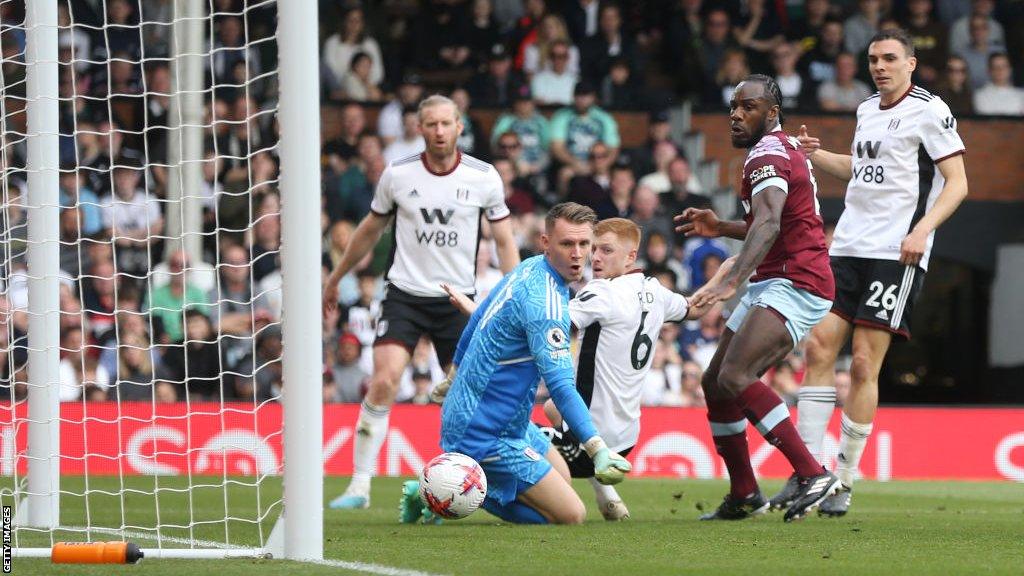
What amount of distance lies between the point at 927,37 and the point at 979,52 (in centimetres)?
68

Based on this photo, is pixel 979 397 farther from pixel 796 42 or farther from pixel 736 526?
pixel 736 526

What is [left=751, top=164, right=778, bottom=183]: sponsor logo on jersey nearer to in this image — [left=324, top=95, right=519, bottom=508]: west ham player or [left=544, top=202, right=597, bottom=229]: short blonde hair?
[left=544, top=202, right=597, bottom=229]: short blonde hair

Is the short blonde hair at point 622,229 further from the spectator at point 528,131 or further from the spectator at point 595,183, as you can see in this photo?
the spectator at point 528,131

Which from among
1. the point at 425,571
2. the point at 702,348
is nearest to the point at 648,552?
the point at 425,571

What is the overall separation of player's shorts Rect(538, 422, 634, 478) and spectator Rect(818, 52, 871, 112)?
10.7 meters

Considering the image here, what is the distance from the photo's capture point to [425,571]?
5602 millimetres

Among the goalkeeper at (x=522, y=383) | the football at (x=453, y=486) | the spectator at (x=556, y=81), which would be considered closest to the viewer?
the goalkeeper at (x=522, y=383)

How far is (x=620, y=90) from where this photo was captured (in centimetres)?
1836

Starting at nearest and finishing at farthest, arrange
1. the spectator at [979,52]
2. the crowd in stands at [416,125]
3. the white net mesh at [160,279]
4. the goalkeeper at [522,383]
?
the goalkeeper at [522,383]
the white net mesh at [160,279]
the crowd in stands at [416,125]
the spectator at [979,52]

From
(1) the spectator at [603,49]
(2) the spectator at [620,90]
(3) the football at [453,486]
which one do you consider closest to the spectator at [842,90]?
(2) the spectator at [620,90]

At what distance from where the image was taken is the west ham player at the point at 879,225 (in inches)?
331

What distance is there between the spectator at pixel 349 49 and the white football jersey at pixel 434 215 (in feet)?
28.0

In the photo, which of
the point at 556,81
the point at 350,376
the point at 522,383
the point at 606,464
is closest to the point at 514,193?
the point at 556,81

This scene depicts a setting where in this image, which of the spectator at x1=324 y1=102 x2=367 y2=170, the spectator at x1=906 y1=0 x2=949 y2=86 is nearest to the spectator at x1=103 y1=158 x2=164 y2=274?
the spectator at x1=324 y1=102 x2=367 y2=170
